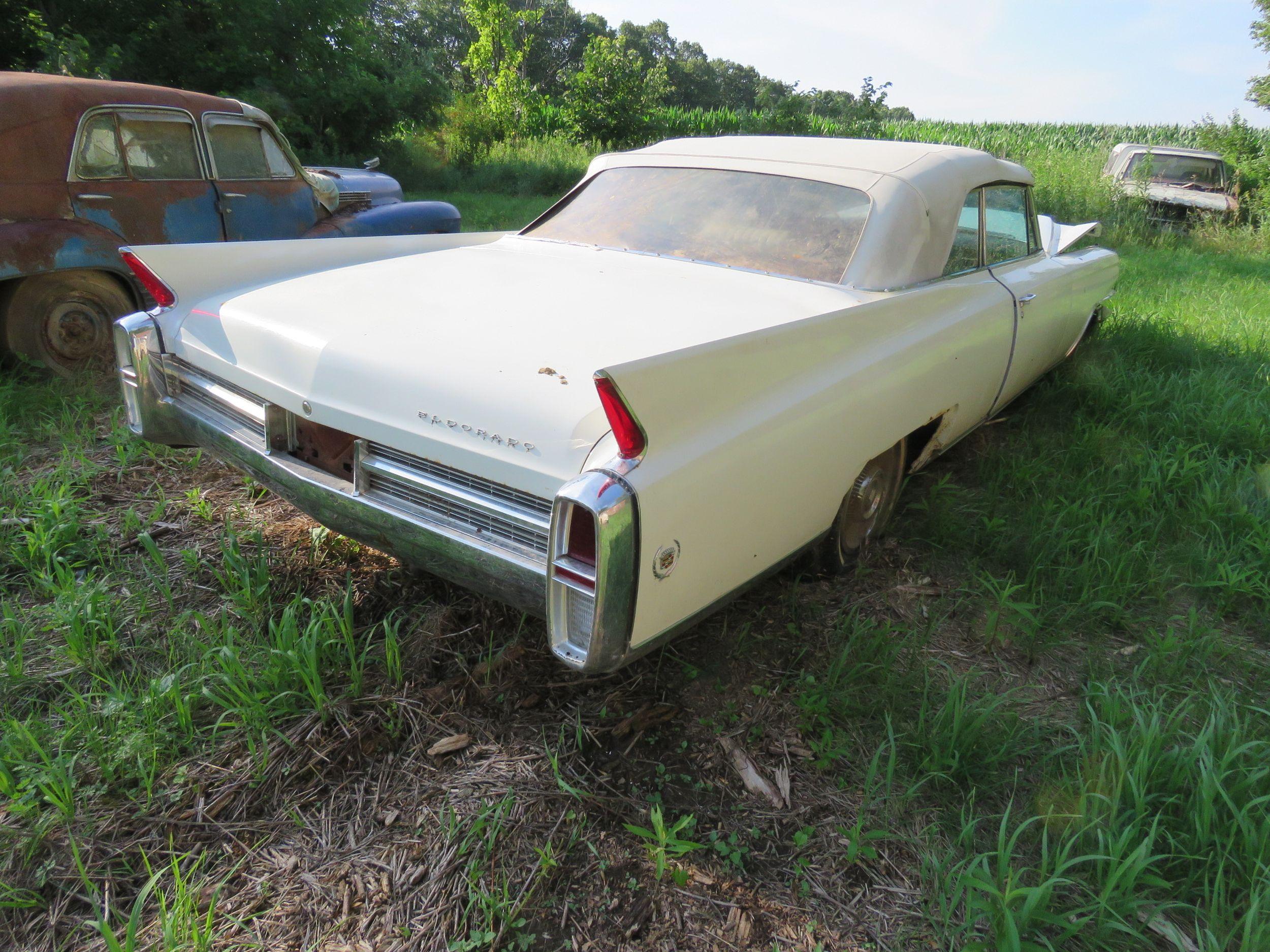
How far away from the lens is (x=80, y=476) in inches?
126

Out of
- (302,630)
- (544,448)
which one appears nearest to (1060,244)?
(544,448)

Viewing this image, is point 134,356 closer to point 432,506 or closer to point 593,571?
point 432,506

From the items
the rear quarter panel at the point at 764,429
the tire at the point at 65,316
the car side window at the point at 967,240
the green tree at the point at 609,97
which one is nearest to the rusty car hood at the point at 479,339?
the rear quarter panel at the point at 764,429

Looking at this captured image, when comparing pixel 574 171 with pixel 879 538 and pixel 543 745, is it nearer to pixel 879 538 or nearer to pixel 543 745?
pixel 879 538

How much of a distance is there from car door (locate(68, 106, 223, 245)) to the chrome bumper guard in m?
2.12

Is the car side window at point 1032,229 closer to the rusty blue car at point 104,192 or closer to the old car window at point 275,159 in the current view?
the rusty blue car at point 104,192

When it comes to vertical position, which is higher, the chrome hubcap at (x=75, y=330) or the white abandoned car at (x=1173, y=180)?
the white abandoned car at (x=1173, y=180)

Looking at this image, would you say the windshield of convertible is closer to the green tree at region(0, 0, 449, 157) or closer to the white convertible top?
the white convertible top

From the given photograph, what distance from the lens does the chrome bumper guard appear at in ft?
5.25

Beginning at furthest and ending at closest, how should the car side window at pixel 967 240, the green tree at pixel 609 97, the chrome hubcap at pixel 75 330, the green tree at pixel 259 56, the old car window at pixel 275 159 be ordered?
the green tree at pixel 609 97 → the green tree at pixel 259 56 → the old car window at pixel 275 159 → the chrome hubcap at pixel 75 330 → the car side window at pixel 967 240

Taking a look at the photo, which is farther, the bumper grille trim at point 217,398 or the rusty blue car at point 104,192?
the rusty blue car at point 104,192

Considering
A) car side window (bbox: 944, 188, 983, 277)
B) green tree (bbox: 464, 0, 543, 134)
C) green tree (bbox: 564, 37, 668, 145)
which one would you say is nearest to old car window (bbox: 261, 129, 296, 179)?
car side window (bbox: 944, 188, 983, 277)

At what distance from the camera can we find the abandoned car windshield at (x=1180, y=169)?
11695 mm

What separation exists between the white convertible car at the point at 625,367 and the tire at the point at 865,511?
0.01 metres
